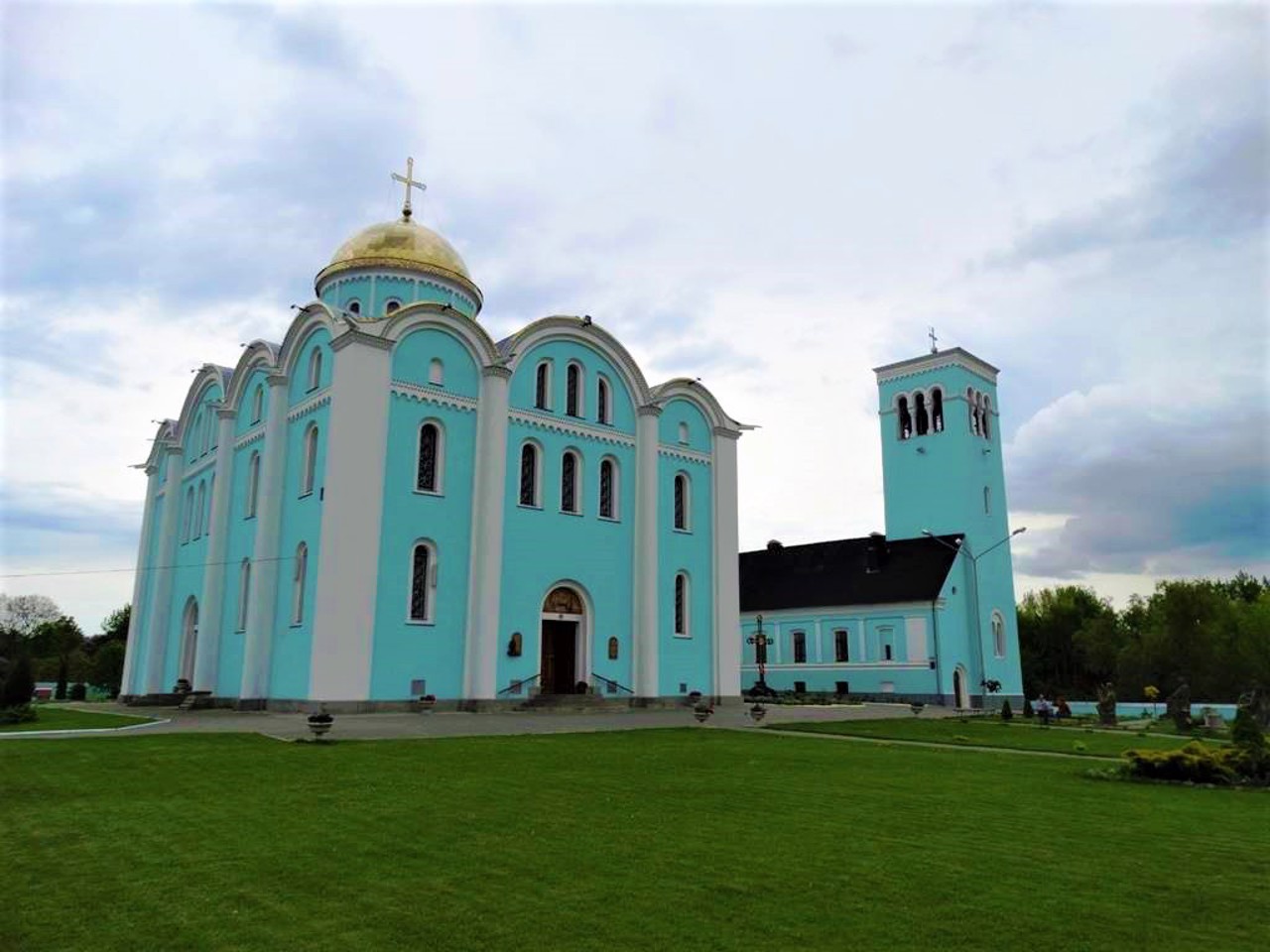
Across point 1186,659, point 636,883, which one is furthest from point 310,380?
point 1186,659

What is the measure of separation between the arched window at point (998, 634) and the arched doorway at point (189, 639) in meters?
36.7

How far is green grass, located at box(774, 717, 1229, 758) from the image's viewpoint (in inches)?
803

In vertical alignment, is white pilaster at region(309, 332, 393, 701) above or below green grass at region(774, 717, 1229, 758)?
above

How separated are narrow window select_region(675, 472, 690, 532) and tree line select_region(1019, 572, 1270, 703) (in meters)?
27.6

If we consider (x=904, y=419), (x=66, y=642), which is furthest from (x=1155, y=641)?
(x=66, y=642)

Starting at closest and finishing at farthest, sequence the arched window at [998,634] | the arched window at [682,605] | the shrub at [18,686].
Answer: the shrub at [18,686]
the arched window at [682,605]
the arched window at [998,634]

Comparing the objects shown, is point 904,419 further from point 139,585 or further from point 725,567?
point 139,585

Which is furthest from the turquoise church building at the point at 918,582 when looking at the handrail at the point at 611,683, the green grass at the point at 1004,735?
the green grass at the point at 1004,735

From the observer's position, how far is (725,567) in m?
35.6

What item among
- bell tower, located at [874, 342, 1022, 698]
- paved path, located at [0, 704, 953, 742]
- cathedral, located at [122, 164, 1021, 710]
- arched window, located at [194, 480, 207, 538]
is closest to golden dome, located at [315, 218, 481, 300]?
cathedral, located at [122, 164, 1021, 710]

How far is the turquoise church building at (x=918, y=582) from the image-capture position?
45719mm

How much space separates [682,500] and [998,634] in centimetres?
2232

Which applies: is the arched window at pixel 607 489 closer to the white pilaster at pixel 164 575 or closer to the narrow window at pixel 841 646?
the white pilaster at pixel 164 575

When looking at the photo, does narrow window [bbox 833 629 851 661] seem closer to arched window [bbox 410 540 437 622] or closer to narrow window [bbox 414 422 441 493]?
arched window [bbox 410 540 437 622]
